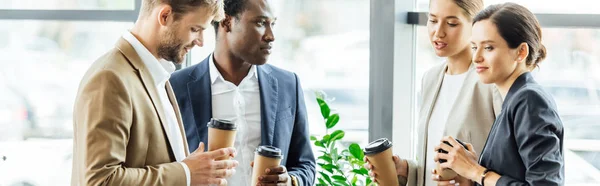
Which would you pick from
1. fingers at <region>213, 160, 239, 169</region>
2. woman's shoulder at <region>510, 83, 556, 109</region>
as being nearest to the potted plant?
fingers at <region>213, 160, 239, 169</region>

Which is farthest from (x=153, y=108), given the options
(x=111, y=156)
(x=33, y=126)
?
(x=33, y=126)

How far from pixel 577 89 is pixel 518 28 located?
838 mm

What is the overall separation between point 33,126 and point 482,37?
269 cm

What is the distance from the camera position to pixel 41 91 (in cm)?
420

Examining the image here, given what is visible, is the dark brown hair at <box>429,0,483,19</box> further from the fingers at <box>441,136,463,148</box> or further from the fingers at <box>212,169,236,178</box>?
the fingers at <box>212,169,236,178</box>

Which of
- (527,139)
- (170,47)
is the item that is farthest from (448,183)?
(170,47)

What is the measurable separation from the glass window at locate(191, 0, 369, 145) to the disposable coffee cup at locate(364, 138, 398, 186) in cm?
114

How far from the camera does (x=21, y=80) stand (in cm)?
423

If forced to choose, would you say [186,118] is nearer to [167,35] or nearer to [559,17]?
[167,35]

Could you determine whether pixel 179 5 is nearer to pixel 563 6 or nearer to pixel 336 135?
pixel 336 135

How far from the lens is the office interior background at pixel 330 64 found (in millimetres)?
2941

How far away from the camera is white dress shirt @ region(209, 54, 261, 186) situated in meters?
2.77

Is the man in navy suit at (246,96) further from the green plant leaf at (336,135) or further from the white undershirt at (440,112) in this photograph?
the green plant leaf at (336,135)

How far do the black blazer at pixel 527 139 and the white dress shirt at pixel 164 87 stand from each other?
0.83 metres
